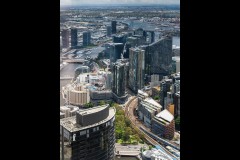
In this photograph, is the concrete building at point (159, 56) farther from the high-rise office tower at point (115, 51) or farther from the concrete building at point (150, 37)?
the high-rise office tower at point (115, 51)

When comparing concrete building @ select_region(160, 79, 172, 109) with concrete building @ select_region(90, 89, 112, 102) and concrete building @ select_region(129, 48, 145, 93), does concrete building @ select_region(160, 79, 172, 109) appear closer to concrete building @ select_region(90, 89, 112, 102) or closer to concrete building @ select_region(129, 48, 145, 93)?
concrete building @ select_region(129, 48, 145, 93)

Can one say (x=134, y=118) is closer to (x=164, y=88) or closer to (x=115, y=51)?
(x=164, y=88)

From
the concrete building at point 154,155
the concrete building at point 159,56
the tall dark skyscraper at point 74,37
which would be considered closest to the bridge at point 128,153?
the concrete building at point 154,155

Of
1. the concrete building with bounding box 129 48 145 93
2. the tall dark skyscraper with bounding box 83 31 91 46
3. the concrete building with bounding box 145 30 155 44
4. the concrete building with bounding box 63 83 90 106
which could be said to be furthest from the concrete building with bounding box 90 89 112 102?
the concrete building with bounding box 145 30 155 44
